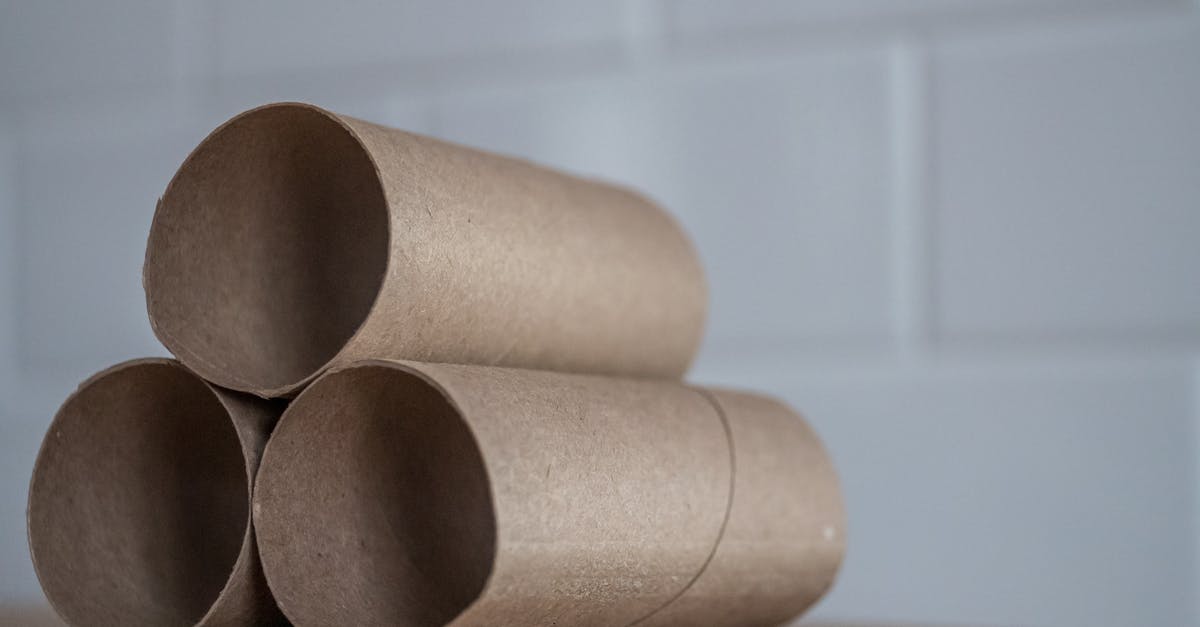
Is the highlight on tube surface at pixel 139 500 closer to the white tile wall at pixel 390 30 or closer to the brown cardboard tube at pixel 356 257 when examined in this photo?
the brown cardboard tube at pixel 356 257

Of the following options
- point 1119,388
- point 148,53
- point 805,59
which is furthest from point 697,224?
point 148,53

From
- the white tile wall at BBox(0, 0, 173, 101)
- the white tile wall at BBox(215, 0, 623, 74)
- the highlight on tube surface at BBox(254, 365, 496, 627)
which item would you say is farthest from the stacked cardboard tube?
the white tile wall at BBox(0, 0, 173, 101)

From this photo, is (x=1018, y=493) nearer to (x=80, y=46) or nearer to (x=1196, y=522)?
(x=1196, y=522)

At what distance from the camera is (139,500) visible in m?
0.48

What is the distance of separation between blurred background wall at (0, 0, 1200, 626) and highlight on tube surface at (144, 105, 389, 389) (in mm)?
412

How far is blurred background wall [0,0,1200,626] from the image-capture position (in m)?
0.77

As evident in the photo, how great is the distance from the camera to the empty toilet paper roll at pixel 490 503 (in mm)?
404

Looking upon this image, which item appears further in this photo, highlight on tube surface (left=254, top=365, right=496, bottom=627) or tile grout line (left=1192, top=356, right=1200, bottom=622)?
tile grout line (left=1192, top=356, right=1200, bottom=622)

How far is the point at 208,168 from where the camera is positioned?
0.45m

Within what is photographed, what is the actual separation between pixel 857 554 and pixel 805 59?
0.93 feet

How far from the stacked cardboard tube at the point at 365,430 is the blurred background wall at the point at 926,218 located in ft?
1.05

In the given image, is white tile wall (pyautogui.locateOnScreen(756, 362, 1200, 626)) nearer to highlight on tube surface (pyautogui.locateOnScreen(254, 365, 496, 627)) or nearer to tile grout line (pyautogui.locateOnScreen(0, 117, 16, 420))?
highlight on tube surface (pyautogui.locateOnScreen(254, 365, 496, 627))

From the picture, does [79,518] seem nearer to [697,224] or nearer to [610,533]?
[610,533]

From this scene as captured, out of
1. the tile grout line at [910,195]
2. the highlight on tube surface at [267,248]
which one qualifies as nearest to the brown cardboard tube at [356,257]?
the highlight on tube surface at [267,248]
